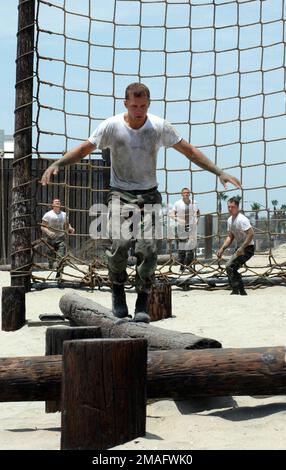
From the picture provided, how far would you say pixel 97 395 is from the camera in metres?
3.35

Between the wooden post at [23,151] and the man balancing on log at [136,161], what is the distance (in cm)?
319

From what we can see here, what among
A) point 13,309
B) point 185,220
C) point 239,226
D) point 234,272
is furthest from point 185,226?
point 13,309

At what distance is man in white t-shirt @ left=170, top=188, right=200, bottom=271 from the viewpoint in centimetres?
1201

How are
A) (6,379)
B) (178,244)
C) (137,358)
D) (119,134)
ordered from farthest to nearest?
(178,244)
(119,134)
(6,379)
(137,358)

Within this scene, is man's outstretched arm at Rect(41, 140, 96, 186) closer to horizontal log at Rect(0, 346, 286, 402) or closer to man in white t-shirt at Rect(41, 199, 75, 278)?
horizontal log at Rect(0, 346, 286, 402)

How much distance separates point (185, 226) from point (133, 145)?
7509mm

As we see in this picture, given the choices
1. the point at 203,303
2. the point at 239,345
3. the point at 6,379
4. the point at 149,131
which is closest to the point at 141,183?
the point at 149,131

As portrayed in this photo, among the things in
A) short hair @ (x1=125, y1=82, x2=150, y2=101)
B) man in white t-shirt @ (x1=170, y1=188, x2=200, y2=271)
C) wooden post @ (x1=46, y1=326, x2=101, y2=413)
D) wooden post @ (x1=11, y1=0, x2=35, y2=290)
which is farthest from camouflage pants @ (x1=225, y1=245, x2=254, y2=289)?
wooden post @ (x1=46, y1=326, x2=101, y2=413)

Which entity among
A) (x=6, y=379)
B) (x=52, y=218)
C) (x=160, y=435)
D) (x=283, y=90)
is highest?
(x=283, y=90)
